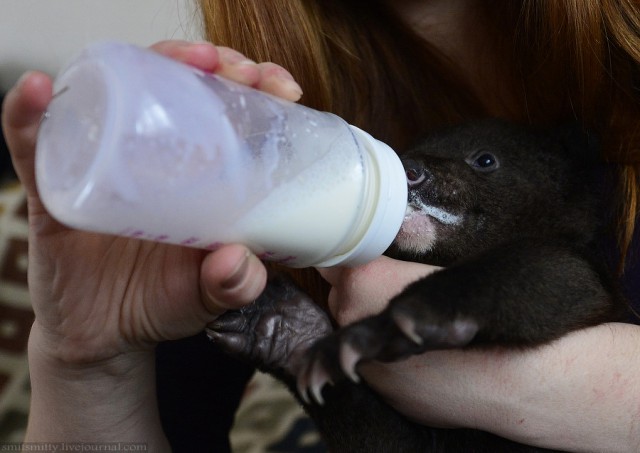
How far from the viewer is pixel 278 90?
1.03 meters

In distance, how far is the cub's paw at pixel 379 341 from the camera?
904 mm

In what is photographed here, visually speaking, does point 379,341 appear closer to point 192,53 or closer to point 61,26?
point 192,53

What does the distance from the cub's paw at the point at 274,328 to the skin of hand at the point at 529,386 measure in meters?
0.12

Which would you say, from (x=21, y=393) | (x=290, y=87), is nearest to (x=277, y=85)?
(x=290, y=87)

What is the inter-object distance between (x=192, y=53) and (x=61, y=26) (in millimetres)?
2832

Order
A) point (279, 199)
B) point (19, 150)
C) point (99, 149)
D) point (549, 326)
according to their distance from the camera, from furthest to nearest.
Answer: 1. point (549, 326)
2. point (19, 150)
3. point (279, 199)
4. point (99, 149)

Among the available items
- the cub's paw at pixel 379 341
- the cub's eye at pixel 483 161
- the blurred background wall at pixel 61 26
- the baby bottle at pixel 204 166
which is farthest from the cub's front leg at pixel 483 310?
the blurred background wall at pixel 61 26

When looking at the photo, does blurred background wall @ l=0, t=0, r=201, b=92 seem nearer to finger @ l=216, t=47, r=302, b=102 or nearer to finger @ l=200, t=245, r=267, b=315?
finger @ l=216, t=47, r=302, b=102

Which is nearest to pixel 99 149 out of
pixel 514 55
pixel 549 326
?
pixel 549 326

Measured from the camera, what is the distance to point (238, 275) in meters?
0.91

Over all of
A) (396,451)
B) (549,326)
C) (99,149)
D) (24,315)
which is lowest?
(24,315)

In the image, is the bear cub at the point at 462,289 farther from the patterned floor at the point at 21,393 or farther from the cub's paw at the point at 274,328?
the patterned floor at the point at 21,393

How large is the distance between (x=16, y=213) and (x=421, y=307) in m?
2.26

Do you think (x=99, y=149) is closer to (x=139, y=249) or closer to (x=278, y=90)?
(x=278, y=90)
